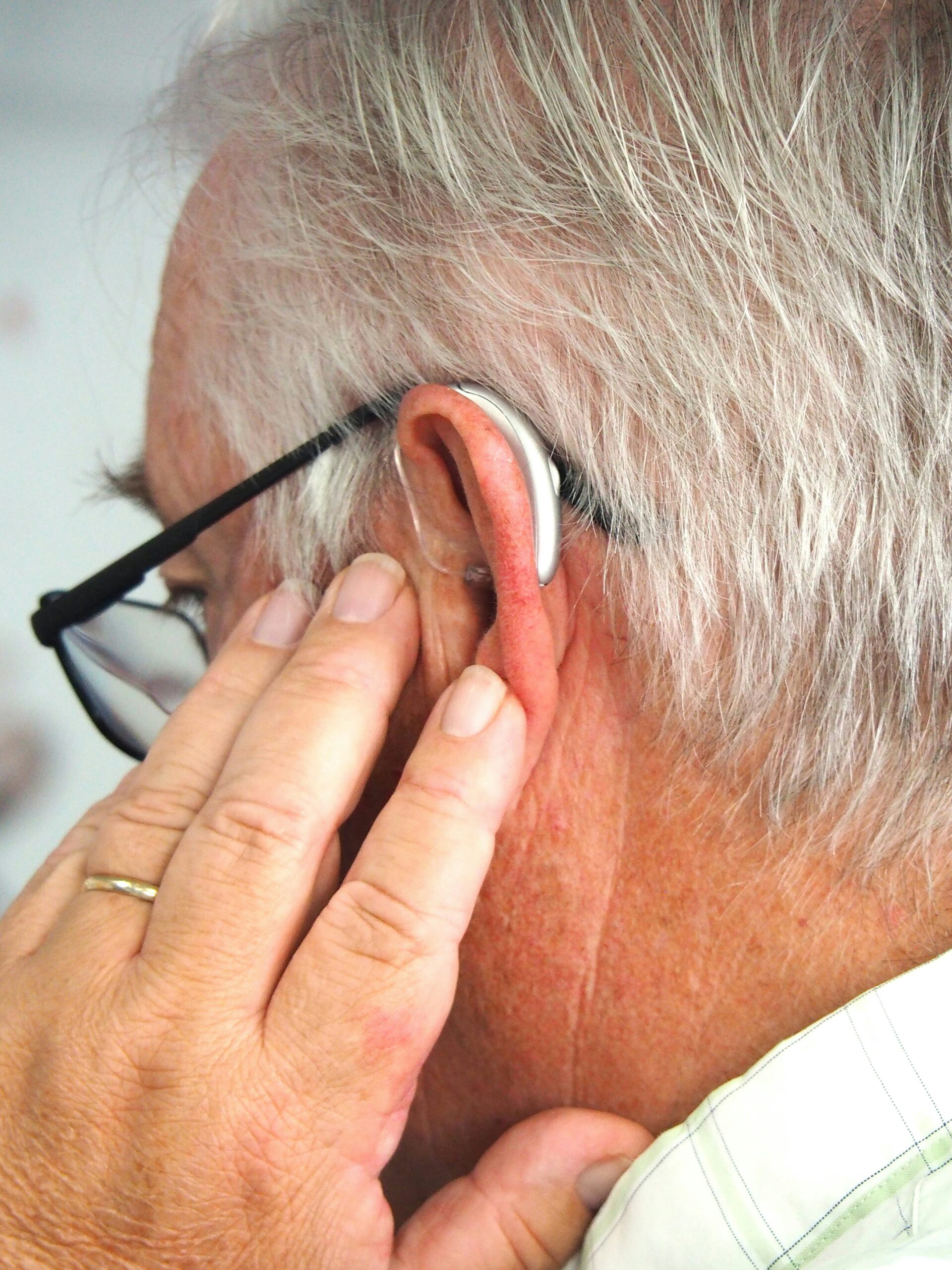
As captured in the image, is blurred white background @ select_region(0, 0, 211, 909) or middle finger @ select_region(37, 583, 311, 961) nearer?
middle finger @ select_region(37, 583, 311, 961)

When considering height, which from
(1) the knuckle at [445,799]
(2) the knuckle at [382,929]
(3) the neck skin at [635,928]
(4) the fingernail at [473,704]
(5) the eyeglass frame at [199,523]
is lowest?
(3) the neck skin at [635,928]

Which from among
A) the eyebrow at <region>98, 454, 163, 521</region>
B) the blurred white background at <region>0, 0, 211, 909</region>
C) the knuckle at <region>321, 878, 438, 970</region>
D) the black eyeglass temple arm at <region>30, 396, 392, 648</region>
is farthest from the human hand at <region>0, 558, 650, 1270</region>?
the blurred white background at <region>0, 0, 211, 909</region>

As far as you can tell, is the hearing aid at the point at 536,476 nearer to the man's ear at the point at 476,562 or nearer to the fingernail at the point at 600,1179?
the man's ear at the point at 476,562

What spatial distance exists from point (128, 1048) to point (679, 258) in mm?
616

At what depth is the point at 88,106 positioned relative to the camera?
2.12 meters

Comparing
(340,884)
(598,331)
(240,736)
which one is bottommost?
(340,884)

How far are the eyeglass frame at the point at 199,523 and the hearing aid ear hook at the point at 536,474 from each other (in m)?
0.02

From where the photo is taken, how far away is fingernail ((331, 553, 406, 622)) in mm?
739

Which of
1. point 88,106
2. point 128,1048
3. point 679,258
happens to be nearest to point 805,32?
point 679,258

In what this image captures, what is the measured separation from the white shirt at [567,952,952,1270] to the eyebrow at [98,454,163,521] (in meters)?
0.71

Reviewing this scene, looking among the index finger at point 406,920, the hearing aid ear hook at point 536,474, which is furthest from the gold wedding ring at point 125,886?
the hearing aid ear hook at point 536,474

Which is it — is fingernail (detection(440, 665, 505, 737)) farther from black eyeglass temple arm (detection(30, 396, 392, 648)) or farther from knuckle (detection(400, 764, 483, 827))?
black eyeglass temple arm (detection(30, 396, 392, 648))

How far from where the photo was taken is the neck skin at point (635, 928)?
0.69m

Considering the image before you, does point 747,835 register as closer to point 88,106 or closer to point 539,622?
point 539,622
